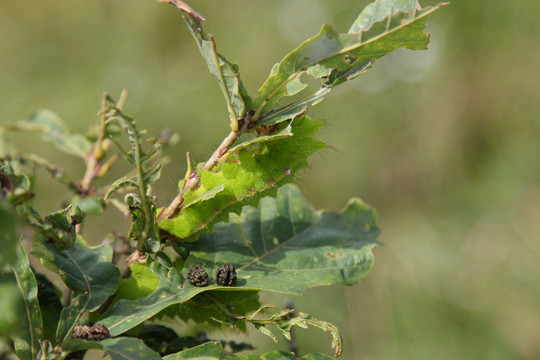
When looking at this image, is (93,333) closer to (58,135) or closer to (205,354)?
(205,354)

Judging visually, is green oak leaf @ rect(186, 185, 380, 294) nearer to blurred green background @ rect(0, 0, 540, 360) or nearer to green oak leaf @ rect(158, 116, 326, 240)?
green oak leaf @ rect(158, 116, 326, 240)

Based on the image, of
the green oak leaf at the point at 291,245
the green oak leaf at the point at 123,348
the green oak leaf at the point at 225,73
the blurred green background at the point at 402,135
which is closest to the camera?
the green oak leaf at the point at 123,348

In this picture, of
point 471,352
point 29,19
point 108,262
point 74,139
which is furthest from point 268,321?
point 29,19

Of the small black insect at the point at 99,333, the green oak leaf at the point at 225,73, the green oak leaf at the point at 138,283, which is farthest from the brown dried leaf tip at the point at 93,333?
the green oak leaf at the point at 225,73

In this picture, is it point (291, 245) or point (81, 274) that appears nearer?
point (81, 274)

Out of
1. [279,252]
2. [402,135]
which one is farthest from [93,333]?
[402,135]

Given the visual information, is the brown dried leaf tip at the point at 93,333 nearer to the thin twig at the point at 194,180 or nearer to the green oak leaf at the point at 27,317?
the green oak leaf at the point at 27,317

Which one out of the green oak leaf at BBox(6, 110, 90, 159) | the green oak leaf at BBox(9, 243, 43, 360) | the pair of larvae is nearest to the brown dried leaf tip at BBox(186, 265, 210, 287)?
the pair of larvae
